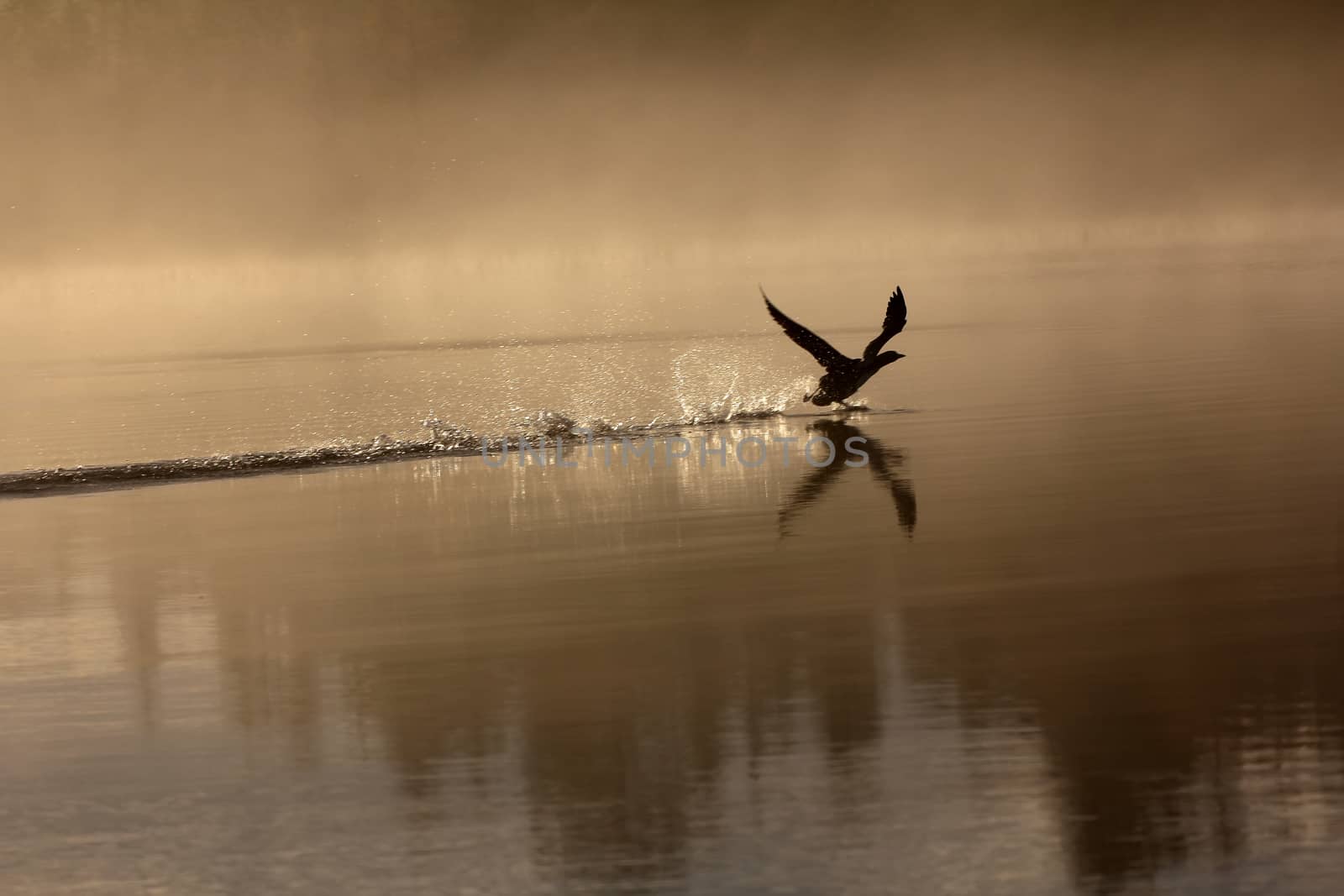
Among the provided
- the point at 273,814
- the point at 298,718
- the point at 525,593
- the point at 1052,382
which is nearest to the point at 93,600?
the point at 525,593

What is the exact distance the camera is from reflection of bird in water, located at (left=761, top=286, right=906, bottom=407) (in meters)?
26.2

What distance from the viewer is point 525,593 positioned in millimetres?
14930

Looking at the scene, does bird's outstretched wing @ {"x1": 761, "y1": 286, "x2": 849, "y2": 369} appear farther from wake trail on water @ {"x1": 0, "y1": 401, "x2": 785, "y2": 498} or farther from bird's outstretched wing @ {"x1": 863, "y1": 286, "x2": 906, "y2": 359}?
wake trail on water @ {"x1": 0, "y1": 401, "x2": 785, "y2": 498}

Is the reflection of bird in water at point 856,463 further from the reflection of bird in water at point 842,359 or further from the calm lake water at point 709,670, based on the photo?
the reflection of bird in water at point 842,359

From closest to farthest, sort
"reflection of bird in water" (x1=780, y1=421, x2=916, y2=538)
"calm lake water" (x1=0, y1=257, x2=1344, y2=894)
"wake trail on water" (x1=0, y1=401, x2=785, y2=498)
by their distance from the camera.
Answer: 1. "calm lake water" (x1=0, y1=257, x2=1344, y2=894)
2. "reflection of bird in water" (x1=780, y1=421, x2=916, y2=538)
3. "wake trail on water" (x1=0, y1=401, x2=785, y2=498)

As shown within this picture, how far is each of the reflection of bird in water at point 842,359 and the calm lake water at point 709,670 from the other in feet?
4.91

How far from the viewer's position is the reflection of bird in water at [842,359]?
86.0 ft

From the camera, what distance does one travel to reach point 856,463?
71.9ft

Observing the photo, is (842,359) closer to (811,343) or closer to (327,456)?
(811,343)

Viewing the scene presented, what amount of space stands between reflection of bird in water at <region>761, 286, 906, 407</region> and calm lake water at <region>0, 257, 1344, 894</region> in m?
1.50

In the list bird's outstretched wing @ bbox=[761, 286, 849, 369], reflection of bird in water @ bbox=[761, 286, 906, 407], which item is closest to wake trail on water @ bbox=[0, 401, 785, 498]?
reflection of bird in water @ bbox=[761, 286, 906, 407]

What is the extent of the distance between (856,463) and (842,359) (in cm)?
528

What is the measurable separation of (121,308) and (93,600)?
96463 millimetres

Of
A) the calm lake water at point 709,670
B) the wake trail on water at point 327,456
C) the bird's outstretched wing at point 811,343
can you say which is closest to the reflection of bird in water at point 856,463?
the calm lake water at point 709,670
